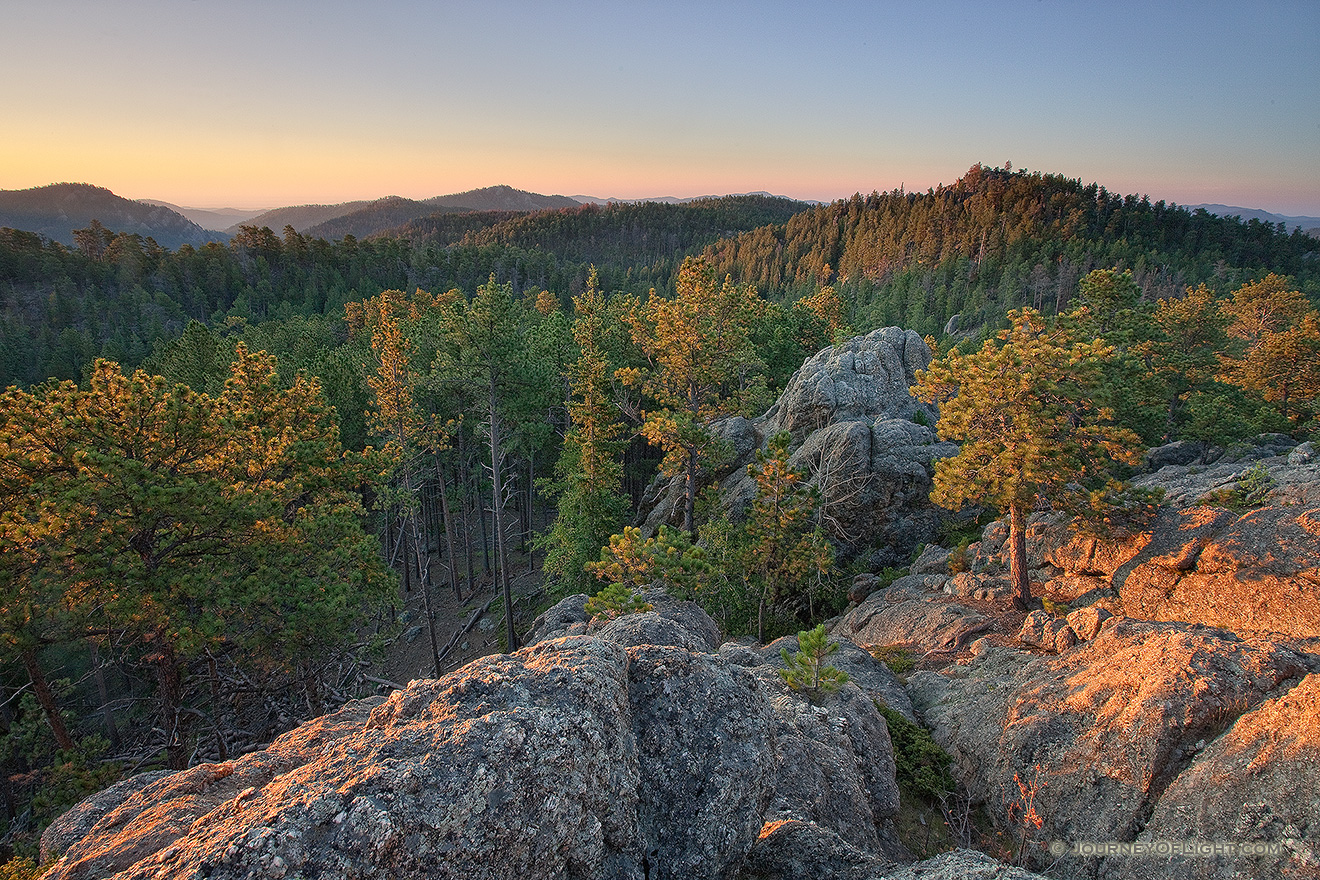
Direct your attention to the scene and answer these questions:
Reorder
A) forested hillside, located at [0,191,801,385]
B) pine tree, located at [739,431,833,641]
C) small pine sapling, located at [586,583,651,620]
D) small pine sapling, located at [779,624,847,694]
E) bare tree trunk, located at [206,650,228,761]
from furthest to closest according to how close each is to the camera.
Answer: forested hillside, located at [0,191,801,385] < pine tree, located at [739,431,833,641] < small pine sapling, located at [586,583,651,620] < bare tree trunk, located at [206,650,228,761] < small pine sapling, located at [779,624,847,694]

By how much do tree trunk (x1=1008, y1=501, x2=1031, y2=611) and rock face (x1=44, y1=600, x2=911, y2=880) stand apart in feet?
40.5

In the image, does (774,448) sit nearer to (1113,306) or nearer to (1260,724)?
(1260,724)

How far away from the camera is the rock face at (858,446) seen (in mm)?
25344

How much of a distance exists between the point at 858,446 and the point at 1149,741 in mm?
18683

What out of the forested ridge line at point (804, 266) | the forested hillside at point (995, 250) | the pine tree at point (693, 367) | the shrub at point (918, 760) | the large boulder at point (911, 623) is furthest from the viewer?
the forested hillside at point (995, 250)

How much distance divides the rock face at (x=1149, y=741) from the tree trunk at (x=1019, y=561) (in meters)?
5.61

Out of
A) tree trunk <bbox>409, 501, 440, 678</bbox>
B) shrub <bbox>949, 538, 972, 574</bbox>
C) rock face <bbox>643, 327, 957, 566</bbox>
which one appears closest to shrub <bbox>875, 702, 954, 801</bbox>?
rock face <bbox>643, 327, 957, 566</bbox>

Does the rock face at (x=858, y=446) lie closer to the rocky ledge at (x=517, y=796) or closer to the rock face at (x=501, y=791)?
the rocky ledge at (x=517, y=796)

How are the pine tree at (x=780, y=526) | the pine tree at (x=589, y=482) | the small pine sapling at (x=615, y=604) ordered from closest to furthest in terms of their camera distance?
the small pine sapling at (x=615, y=604)
the pine tree at (x=780, y=526)
the pine tree at (x=589, y=482)

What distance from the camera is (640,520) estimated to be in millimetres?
35250

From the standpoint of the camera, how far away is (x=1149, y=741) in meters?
7.76

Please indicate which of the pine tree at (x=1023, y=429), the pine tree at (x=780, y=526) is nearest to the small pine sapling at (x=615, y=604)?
the pine tree at (x=780, y=526)

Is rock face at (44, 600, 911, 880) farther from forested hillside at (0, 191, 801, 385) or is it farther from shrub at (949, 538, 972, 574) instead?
forested hillside at (0, 191, 801, 385)

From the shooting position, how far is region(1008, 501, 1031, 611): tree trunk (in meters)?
16.8
